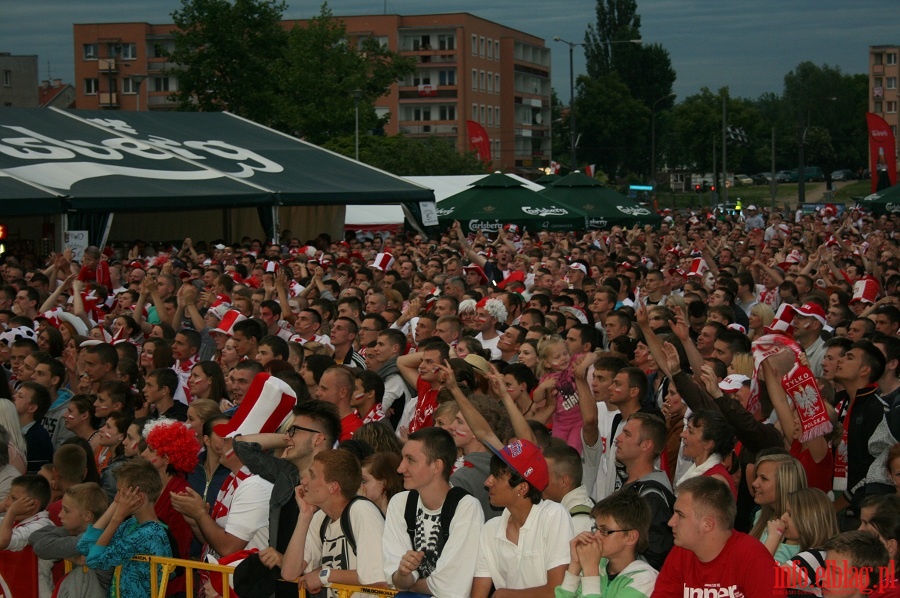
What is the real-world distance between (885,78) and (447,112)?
220ft

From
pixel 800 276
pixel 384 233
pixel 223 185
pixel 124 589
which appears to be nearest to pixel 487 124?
pixel 384 233

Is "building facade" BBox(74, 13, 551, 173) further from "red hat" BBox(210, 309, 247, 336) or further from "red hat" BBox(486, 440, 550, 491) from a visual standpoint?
"red hat" BBox(486, 440, 550, 491)

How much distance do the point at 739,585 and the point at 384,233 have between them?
2969cm

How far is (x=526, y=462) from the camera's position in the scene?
530 cm

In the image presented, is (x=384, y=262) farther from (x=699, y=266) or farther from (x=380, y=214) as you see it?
(x=380, y=214)

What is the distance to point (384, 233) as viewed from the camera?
3409 cm

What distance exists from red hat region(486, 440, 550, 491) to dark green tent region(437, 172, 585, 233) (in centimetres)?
2244

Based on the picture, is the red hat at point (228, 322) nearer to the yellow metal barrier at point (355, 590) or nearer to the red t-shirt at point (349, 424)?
the red t-shirt at point (349, 424)

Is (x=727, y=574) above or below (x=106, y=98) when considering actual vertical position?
below

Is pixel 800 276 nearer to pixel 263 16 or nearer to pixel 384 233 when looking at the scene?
pixel 384 233

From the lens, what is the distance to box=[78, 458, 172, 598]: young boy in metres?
6.03

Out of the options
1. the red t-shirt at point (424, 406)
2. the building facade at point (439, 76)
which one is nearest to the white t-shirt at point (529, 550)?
the red t-shirt at point (424, 406)

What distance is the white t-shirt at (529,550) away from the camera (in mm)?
5199

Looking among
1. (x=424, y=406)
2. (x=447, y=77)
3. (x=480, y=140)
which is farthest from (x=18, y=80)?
(x=424, y=406)
